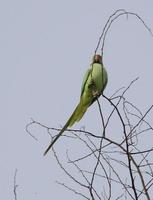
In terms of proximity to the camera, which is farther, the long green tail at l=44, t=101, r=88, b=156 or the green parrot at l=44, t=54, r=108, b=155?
the green parrot at l=44, t=54, r=108, b=155

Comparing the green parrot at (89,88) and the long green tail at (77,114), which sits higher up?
the green parrot at (89,88)

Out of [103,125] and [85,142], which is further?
[85,142]

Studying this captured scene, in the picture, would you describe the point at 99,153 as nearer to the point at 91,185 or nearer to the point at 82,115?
the point at 91,185

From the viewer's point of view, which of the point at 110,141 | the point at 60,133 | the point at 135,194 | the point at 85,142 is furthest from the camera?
the point at 60,133

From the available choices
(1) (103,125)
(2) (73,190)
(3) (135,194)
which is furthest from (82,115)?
(3) (135,194)

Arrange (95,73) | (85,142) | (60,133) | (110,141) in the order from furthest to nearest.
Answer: (95,73), (60,133), (85,142), (110,141)

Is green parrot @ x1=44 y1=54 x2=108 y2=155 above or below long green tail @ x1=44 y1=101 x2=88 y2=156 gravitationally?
above

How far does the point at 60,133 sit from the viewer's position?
3.62 meters

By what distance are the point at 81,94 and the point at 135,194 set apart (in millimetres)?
2459

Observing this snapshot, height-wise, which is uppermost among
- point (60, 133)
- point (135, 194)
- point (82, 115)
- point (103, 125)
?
point (82, 115)

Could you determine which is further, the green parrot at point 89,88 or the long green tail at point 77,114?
the green parrot at point 89,88

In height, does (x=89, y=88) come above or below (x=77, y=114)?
above

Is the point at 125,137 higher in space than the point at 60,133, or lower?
lower

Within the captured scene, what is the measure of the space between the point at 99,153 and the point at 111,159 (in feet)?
1.30
